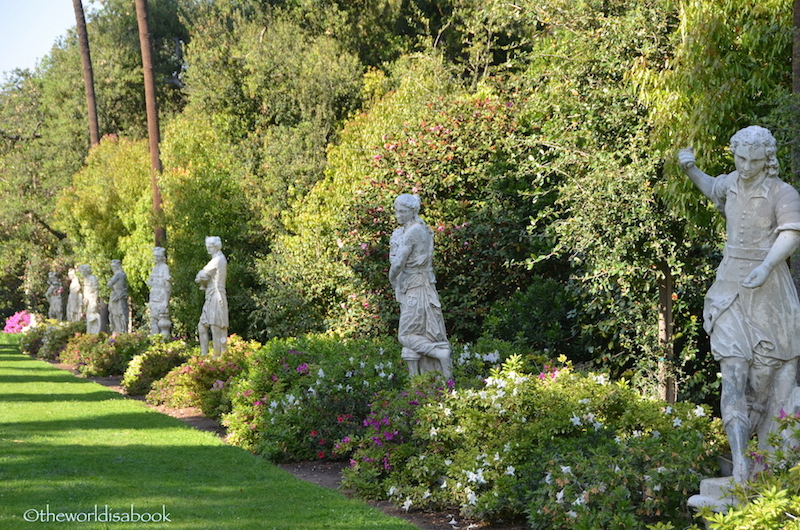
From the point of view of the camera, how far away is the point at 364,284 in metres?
14.9

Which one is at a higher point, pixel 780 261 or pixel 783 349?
pixel 780 261

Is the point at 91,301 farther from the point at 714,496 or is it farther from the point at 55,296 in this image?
the point at 714,496

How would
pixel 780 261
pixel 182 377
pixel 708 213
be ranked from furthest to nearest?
pixel 182 377
pixel 708 213
pixel 780 261

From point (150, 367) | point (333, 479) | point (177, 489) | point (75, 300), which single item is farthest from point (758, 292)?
point (75, 300)

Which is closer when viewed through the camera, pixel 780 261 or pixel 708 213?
pixel 780 261

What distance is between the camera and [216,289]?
1437cm

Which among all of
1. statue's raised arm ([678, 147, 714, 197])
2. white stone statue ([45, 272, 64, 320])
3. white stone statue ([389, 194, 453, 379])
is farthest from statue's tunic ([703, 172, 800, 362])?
white stone statue ([45, 272, 64, 320])

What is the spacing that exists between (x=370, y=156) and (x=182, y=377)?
16.5 ft

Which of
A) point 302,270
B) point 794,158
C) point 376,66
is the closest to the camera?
point 794,158

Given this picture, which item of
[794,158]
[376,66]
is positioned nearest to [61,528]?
[794,158]

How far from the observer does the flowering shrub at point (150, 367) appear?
637 inches

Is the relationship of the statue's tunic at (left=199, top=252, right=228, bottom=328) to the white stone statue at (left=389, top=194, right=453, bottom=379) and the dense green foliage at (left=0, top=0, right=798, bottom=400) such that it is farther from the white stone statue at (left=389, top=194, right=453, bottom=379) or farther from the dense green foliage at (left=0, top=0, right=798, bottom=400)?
the white stone statue at (left=389, top=194, right=453, bottom=379)

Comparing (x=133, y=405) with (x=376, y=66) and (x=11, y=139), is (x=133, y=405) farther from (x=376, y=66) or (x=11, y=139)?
(x=11, y=139)

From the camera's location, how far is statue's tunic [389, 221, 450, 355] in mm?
9141
